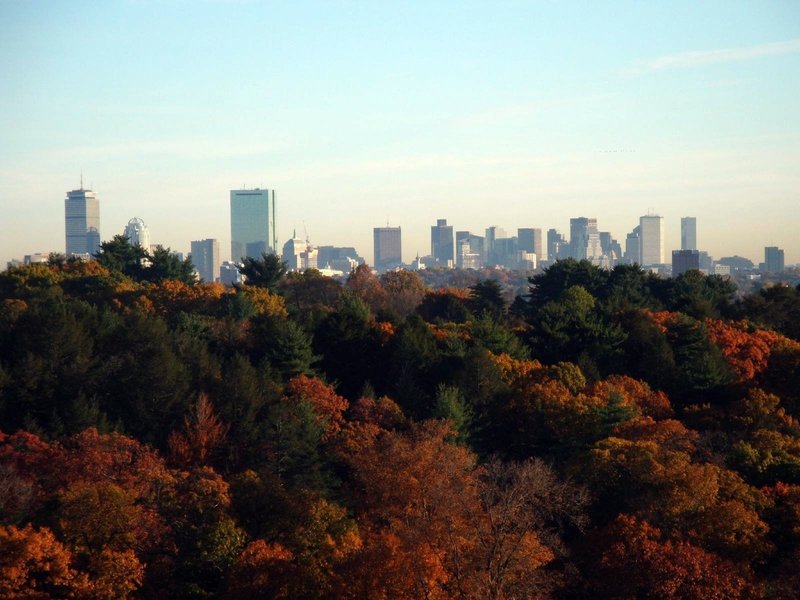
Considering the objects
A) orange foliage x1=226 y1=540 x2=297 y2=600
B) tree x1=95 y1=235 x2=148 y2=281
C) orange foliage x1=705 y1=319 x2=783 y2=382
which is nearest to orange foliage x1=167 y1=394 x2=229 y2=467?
orange foliage x1=226 y1=540 x2=297 y2=600

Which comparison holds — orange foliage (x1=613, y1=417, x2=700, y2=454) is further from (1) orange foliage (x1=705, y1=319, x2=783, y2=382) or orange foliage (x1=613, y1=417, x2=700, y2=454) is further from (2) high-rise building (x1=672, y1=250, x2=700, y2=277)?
(2) high-rise building (x1=672, y1=250, x2=700, y2=277)

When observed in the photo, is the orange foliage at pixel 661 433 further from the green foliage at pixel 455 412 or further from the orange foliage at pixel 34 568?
the orange foliage at pixel 34 568

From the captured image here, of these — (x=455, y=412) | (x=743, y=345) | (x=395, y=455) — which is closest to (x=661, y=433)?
(x=455, y=412)

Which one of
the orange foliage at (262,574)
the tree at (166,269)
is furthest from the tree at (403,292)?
the orange foliage at (262,574)

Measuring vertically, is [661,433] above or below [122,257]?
below

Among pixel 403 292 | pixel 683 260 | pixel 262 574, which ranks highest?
pixel 683 260

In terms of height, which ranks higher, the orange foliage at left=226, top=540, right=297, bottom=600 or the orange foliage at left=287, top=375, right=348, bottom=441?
the orange foliage at left=287, top=375, right=348, bottom=441

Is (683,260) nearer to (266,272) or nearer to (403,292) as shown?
(403,292)

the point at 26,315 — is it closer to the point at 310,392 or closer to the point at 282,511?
the point at 310,392
